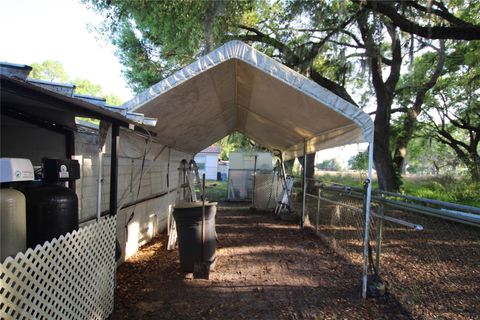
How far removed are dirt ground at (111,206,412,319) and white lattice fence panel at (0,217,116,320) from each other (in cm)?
61

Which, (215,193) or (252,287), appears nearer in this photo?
(252,287)

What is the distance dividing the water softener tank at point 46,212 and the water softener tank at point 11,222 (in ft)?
0.61

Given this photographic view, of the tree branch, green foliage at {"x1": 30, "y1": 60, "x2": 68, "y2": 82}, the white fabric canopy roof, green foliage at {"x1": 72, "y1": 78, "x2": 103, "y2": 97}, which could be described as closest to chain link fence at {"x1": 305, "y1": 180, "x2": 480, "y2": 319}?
the white fabric canopy roof

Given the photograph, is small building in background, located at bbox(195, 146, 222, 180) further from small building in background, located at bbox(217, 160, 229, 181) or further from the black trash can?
the black trash can

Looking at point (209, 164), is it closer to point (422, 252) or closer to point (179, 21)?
point (179, 21)

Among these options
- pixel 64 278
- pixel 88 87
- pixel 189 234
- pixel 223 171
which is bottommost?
pixel 189 234

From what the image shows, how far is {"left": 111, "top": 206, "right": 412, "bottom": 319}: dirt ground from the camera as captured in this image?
4.06 m

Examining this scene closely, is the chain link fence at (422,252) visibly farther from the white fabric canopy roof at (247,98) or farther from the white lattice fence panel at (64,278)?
the white lattice fence panel at (64,278)

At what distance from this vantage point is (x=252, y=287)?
491 cm

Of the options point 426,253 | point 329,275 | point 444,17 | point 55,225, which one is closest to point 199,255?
point 329,275

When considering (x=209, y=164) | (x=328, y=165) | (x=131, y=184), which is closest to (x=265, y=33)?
(x=131, y=184)

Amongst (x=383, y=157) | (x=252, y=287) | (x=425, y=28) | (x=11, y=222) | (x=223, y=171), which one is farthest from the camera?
(x=223, y=171)

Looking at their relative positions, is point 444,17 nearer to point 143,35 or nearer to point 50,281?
point 50,281

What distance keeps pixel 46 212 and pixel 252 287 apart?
3092mm
